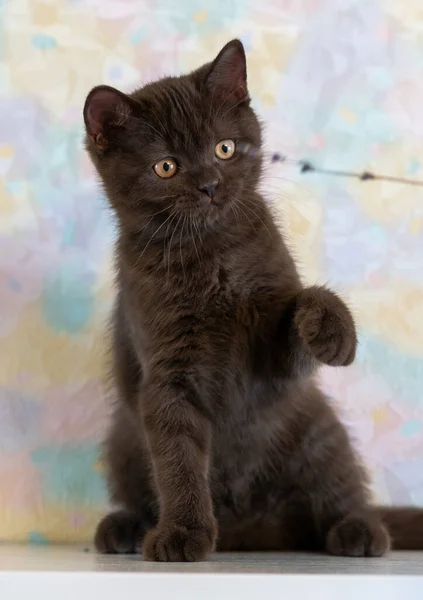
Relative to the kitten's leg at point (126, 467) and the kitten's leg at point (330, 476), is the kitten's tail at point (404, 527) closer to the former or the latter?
the kitten's leg at point (330, 476)

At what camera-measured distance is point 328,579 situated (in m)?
0.78

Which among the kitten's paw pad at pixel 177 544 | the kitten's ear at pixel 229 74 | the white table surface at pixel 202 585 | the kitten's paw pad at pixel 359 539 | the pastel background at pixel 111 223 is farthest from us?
the pastel background at pixel 111 223

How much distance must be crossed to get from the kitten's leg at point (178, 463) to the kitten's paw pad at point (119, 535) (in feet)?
0.64

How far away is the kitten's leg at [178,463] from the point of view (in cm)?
103

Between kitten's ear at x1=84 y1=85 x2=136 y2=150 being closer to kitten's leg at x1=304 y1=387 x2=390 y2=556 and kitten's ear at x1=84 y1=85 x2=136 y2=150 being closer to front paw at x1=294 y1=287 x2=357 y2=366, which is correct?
front paw at x1=294 y1=287 x2=357 y2=366

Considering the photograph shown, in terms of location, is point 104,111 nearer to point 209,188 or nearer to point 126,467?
point 209,188

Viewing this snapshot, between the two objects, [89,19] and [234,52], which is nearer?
[234,52]

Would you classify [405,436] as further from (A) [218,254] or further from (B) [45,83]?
(B) [45,83]

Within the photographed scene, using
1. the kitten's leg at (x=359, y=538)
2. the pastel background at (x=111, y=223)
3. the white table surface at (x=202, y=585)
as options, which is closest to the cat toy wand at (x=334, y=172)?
the pastel background at (x=111, y=223)

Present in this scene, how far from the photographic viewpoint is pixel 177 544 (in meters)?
1.03

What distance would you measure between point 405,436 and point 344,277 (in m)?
0.37

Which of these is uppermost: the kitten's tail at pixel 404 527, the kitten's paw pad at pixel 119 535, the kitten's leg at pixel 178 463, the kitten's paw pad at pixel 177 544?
the kitten's leg at pixel 178 463

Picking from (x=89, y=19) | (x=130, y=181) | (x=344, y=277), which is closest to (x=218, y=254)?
(x=130, y=181)

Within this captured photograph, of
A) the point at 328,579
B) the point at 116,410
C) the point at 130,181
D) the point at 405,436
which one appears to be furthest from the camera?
the point at 405,436
